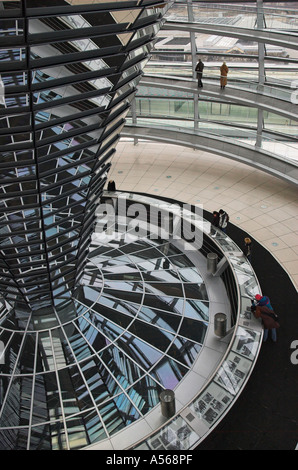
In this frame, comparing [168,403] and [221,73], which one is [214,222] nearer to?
[221,73]

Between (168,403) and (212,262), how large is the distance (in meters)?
6.82

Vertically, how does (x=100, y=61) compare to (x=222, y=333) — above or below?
above

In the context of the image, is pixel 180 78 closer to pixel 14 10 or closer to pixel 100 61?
pixel 100 61

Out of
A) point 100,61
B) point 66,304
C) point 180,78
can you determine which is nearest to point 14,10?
point 100,61

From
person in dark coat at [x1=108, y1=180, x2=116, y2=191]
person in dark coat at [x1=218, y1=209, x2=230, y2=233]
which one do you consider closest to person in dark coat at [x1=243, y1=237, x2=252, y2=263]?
person in dark coat at [x1=218, y1=209, x2=230, y2=233]

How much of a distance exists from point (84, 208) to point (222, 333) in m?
6.07

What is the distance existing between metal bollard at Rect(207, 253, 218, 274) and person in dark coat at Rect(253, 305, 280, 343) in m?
3.85

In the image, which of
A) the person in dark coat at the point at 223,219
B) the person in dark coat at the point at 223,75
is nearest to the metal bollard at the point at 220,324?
the person in dark coat at the point at 223,219

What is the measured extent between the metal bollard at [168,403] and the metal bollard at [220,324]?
10.9ft

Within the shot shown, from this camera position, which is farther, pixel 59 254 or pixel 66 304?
pixel 66 304

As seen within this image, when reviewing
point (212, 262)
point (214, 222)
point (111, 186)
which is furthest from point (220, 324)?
point (111, 186)

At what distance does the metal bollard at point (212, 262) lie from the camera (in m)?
18.2

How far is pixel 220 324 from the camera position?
50.1 ft
